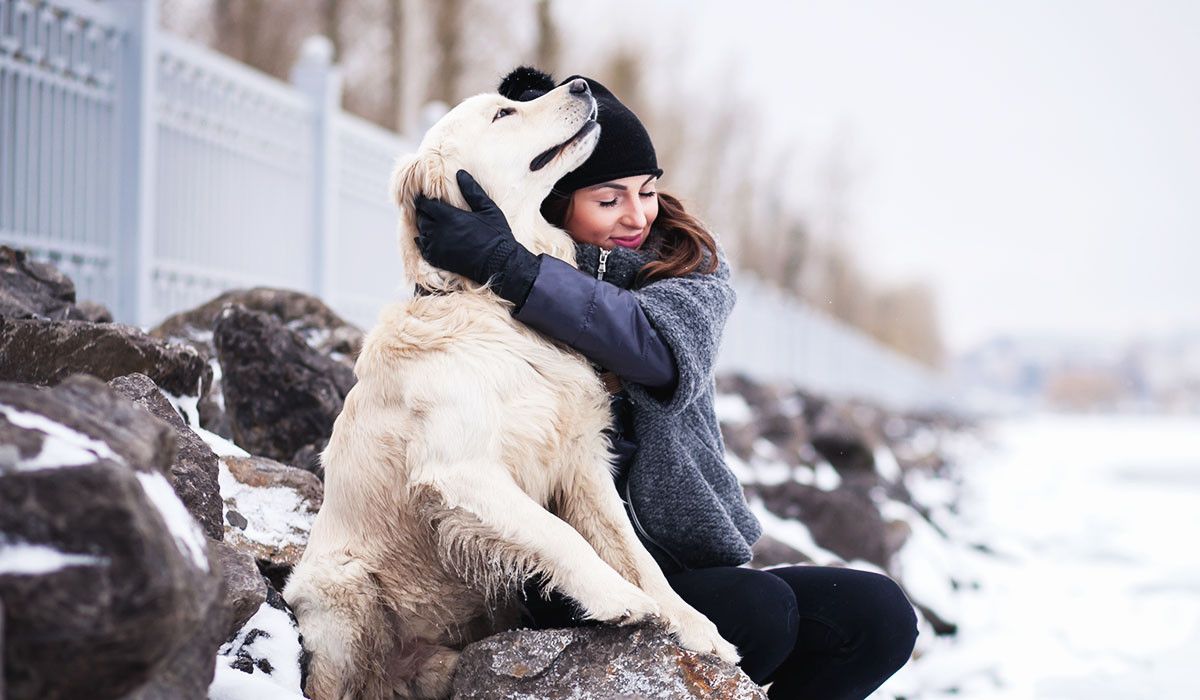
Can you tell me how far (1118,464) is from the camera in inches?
938

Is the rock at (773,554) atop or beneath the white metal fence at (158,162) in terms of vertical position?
beneath

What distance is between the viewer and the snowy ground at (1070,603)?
4699 millimetres

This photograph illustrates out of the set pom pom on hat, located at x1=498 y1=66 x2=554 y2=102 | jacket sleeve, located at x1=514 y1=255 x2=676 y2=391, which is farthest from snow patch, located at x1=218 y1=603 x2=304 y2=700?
pom pom on hat, located at x1=498 y1=66 x2=554 y2=102

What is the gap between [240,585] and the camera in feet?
8.14

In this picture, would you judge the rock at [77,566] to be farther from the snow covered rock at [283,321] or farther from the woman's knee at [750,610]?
the snow covered rock at [283,321]

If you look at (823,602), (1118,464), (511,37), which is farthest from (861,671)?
(1118,464)

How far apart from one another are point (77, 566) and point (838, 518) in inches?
208

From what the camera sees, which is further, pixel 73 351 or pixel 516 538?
pixel 73 351

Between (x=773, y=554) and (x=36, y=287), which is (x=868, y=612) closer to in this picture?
(x=773, y=554)

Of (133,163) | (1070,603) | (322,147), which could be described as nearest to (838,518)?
(1070,603)

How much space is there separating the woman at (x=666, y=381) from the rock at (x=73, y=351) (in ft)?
4.58

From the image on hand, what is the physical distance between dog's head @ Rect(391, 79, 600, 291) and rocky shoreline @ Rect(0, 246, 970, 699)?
0.89 meters

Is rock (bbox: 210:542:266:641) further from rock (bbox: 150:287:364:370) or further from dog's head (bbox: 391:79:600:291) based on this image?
rock (bbox: 150:287:364:370)

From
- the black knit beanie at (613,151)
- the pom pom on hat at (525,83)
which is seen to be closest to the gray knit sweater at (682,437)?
the black knit beanie at (613,151)
